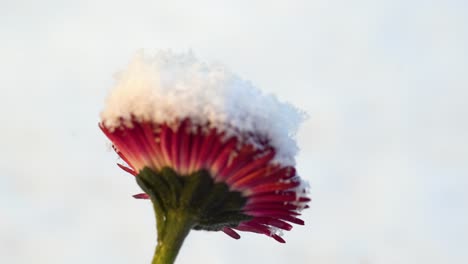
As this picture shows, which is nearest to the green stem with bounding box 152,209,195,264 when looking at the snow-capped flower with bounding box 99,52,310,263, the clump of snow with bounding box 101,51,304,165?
the snow-capped flower with bounding box 99,52,310,263

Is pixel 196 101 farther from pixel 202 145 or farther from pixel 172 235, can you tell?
pixel 172 235

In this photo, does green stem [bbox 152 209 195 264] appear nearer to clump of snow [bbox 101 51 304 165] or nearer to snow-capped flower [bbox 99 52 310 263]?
snow-capped flower [bbox 99 52 310 263]

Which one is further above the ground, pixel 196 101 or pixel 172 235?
pixel 196 101

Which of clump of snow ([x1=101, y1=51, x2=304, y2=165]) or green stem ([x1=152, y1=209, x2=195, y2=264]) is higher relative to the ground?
clump of snow ([x1=101, y1=51, x2=304, y2=165])

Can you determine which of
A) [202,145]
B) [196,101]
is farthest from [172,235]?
[196,101]

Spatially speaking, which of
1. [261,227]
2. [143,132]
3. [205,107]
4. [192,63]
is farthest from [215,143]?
[261,227]

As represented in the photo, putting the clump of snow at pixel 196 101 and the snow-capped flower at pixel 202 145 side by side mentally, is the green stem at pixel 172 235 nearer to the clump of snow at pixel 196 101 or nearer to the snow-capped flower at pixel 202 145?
the snow-capped flower at pixel 202 145
